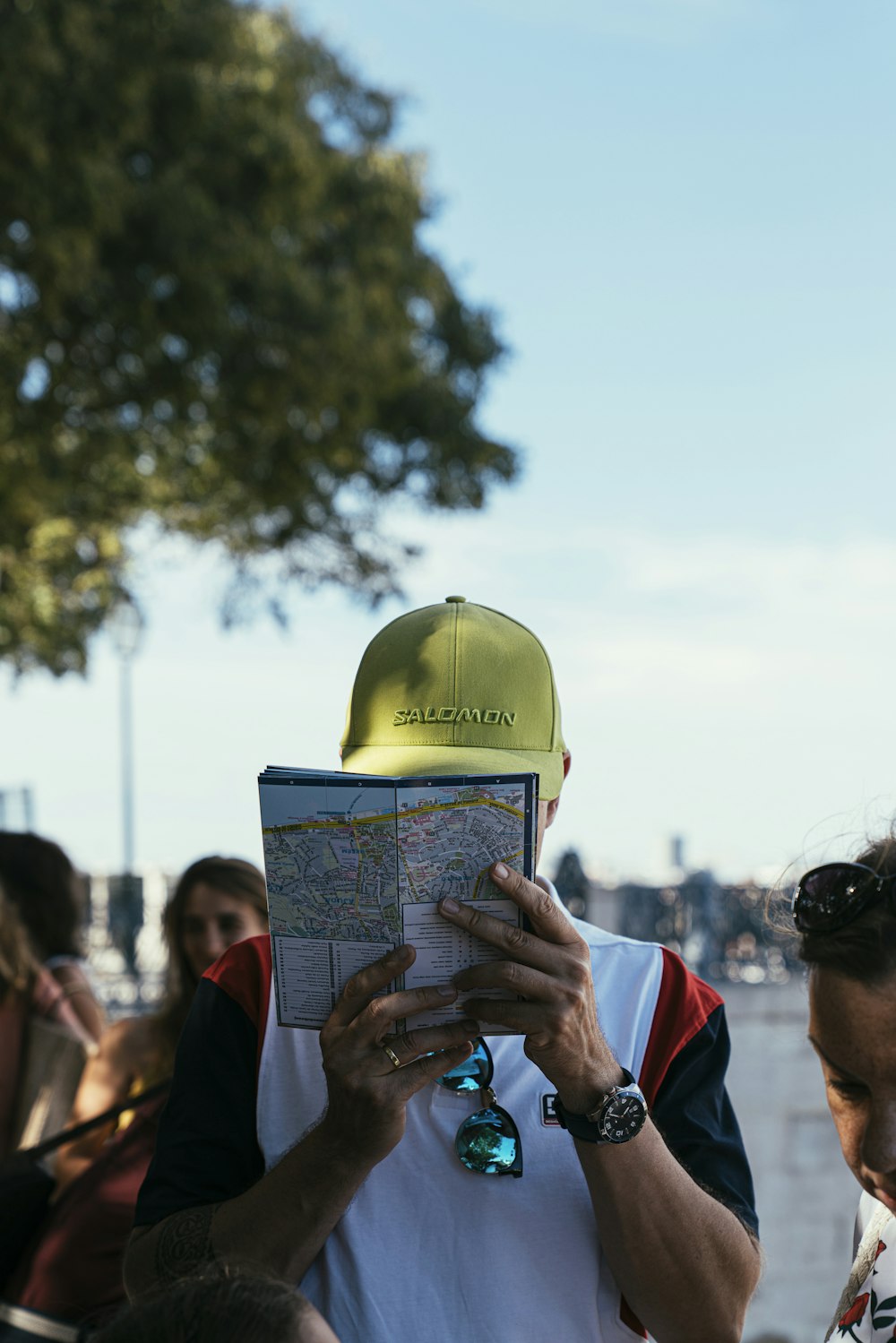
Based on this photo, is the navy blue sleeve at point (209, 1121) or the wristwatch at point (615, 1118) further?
the navy blue sleeve at point (209, 1121)

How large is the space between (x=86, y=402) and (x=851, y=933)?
483 inches

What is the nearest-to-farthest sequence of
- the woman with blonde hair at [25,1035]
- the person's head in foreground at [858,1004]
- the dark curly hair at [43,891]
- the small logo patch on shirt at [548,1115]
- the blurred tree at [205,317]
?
1. the person's head in foreground at [858,1004]
2. the small logo patch on shirt at [548,1115]
3. the woman with blonde hair at [25,1035]
4. the dark curly hair at [43,891]
5. the blurred tree at [205,317]

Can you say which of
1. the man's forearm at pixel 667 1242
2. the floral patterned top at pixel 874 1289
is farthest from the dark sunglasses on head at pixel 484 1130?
the floral patterned top at pixel 874 1289

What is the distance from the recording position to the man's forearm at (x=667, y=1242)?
1637 mm

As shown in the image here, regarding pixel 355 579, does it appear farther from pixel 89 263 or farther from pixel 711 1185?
pixel 711 1185

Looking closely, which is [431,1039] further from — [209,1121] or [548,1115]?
[209,1121]

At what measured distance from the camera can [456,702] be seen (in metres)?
1.85

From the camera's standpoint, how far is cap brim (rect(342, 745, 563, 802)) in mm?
1796

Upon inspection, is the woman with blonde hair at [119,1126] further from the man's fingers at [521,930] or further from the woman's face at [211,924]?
the man's fingers at [521,930]

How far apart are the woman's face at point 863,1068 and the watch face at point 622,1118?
27 centimetres

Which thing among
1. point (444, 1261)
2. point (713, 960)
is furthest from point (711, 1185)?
point (713, 960)

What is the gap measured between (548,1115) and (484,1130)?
92 mm

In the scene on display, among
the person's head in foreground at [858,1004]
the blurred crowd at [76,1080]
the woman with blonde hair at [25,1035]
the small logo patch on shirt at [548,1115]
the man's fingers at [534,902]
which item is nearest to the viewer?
the man's fingers at [534,902]

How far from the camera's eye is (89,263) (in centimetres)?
1134
